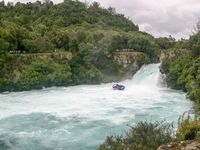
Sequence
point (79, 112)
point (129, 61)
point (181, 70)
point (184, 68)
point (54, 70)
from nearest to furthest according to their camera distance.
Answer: point (79, 112), point (184, 68), point (181, 70), point (54, 70), point (129, 61)

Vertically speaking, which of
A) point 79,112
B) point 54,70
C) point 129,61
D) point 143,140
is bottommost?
point 79,112

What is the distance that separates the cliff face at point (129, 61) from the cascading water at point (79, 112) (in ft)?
21.2

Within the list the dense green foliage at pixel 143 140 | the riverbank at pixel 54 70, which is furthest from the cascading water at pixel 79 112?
the dense green foliage at pixel 143 140

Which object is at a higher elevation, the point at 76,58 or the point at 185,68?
the point at 76,58

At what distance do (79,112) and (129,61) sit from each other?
92.9 feet

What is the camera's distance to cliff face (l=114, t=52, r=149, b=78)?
65438mm

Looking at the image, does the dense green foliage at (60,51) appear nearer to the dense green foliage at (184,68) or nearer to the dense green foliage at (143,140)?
the dense green foliage at (184,68)

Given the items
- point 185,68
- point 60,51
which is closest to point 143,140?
point 185,68

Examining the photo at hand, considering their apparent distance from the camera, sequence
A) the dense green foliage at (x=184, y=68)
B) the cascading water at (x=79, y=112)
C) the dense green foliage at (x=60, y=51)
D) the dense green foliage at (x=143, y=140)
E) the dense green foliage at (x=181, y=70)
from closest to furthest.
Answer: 1. the dense green foliage at (x=143, y=140)
2. the cascading water at (x=79, y=112)
3. the dense green foliage at (x=184, y=68)
4. the dense green foliage at (x=181, y=70)
5. the dense green foliage at (x=60, y=51)

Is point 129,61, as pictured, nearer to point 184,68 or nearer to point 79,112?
point 184,68

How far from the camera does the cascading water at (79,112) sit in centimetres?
2920

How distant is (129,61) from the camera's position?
66.0 metres

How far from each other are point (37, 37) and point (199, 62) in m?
31.6

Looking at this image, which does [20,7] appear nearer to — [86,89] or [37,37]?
[37,37]
